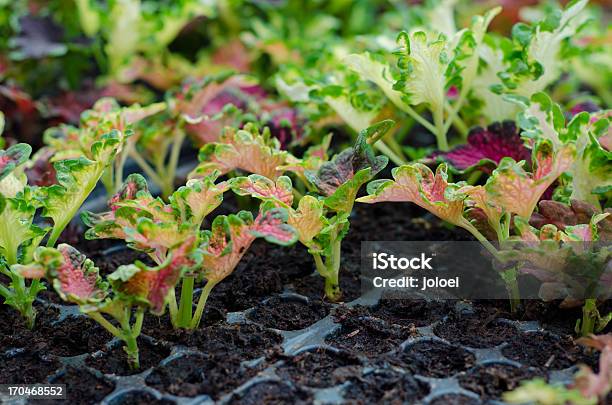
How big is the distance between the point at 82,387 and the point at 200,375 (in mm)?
141

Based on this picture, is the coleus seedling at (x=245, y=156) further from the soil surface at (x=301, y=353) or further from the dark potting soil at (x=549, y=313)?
the dark potting soil at (x=549, y=313)

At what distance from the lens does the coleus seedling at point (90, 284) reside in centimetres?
82

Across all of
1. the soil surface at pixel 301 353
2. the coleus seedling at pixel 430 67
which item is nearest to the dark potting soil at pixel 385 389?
the soil surface at pixel 301 353

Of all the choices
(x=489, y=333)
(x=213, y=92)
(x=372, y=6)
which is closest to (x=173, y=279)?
(x=489, y=333)

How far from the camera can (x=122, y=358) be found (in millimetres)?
927

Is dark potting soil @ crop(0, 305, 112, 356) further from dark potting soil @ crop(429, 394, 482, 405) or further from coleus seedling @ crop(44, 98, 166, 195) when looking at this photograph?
dark potting soil @ crop(429, 394, 482, 405)

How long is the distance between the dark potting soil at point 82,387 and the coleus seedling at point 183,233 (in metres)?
0.13

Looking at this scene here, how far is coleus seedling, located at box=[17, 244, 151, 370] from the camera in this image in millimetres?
821

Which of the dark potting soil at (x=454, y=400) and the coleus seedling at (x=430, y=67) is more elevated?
the coleus seedling at (x=430, y=67)

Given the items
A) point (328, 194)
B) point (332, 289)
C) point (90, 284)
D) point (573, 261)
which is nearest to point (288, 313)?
point (332, 289)

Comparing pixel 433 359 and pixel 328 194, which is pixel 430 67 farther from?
pixel 433 359

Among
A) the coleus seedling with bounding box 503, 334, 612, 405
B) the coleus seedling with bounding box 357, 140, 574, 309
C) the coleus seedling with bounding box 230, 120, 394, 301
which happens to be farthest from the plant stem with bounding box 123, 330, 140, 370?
the coleus seedling with bounding box 503, 334, 612, 405

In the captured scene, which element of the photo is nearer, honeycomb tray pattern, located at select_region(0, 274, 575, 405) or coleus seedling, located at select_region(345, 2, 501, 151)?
honeycomb tray pattern, located at select_region(0, 274, 575, 405)

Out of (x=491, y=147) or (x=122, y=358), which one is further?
(x=491, y=147)
